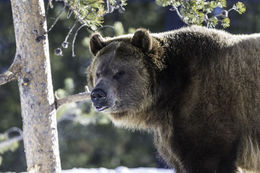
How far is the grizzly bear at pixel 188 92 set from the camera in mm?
4270

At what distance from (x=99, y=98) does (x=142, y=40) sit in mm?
734

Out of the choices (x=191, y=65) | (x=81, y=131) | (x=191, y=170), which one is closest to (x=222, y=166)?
(x=191, y=170)

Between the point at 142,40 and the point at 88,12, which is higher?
the point at 88,12

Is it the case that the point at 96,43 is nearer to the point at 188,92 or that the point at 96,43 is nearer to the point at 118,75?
the point at 118,75

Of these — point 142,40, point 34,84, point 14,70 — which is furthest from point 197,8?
point 14,70

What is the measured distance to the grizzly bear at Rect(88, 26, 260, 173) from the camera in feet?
14.0

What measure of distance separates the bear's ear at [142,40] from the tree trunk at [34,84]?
3.01 ft

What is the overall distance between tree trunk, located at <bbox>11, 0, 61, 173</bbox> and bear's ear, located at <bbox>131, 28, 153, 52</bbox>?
3.01 ft

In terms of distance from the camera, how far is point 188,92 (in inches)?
174

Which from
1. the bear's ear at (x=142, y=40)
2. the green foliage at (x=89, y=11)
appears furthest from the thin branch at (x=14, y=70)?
the bear's ear at (x=142, y=40)

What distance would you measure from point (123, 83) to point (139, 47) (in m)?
0.40

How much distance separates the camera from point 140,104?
484 cm

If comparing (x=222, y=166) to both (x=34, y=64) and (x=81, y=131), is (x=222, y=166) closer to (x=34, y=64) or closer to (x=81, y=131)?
(x=34, y=64)

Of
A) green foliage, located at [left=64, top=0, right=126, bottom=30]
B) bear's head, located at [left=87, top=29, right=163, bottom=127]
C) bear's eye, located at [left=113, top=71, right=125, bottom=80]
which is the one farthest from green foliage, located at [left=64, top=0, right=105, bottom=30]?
bear's eye, located at [left=113, top=71, right=125, bottom=80]
